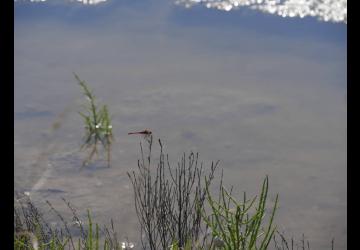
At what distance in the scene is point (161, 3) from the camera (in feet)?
28.5

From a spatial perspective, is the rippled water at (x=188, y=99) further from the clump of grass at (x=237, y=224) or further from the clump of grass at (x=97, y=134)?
the clump of grass at (x=237, y=224)

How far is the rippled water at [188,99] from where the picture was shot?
5.11m

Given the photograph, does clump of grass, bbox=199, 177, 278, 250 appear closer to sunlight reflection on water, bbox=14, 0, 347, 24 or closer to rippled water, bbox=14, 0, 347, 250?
rippled water, bbox=14, 0, 347, 250

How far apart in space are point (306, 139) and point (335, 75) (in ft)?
3.87

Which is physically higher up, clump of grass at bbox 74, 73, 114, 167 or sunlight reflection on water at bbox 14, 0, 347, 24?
sunlight reflection on water at bbox 14, 0, 347, 24

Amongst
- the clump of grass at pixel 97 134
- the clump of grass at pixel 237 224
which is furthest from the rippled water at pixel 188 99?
the clump of grass at pixel 237 224

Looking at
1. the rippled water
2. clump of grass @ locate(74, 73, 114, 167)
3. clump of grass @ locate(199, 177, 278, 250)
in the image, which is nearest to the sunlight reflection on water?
the rippled water

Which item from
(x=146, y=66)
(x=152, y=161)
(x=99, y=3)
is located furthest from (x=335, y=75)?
(x=99, y=3)

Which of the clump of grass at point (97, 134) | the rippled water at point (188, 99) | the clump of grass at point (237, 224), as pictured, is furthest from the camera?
the clump of grass at point (97, 134)

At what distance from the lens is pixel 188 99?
649cm

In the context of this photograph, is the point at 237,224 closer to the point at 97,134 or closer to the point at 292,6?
the point at 97,134

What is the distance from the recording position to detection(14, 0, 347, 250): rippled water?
5109 mm

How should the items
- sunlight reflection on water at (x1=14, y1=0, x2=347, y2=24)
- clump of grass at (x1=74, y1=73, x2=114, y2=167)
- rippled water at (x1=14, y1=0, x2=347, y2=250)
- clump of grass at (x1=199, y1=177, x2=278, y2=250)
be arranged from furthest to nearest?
sunlight reflection on water at (x1=14, y1=0, x2=347, y2=24)
clump of grass at (x1=74, y1=73, x2=114, y2=167)
rippled water at (x1=14, y1=0, x2=347, y2=250)
clump of grass at (x1=199, y1=177, x2=278, y2=250)

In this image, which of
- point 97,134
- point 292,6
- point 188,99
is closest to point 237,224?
point 97,134
